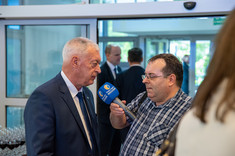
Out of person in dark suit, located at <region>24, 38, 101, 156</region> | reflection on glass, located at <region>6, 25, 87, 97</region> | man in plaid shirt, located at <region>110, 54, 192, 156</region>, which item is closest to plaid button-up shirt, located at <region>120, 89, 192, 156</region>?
man in plaid shirt, located at <region>110, 54, 192, 156</region>

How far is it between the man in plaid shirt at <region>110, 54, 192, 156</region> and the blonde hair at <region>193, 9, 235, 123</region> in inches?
48.0

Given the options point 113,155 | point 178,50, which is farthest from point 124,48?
point 113,155

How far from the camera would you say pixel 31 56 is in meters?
4.50

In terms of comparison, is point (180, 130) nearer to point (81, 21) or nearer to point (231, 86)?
point (231, 86)

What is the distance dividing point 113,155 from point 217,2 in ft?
9.20

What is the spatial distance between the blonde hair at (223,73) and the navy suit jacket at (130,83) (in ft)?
11.8

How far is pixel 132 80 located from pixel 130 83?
2.1 inches

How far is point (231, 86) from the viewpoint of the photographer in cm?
85

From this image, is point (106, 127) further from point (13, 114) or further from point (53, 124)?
point (53, 124)

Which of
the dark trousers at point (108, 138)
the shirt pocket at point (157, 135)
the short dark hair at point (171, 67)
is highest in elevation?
the short dark hair at point (171, 67)

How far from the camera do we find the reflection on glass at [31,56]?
4.43 metres

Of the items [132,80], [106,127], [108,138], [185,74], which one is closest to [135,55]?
[132,80]

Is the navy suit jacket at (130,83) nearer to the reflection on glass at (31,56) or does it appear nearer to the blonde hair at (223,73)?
the reflection on glass at (31,56)

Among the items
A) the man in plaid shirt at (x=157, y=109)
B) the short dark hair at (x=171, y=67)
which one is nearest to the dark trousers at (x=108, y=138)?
the man in plaid shirt at (x=157, y=109)
